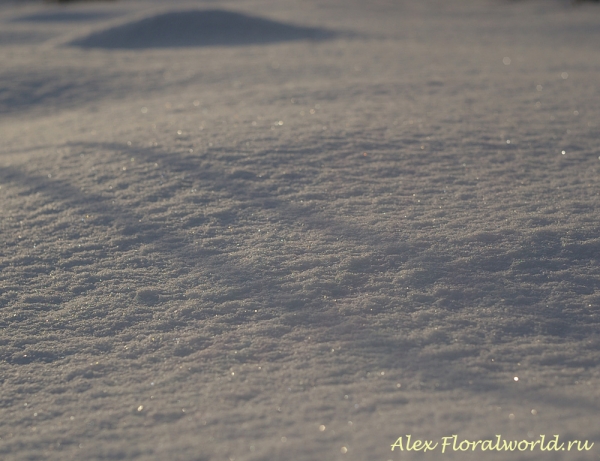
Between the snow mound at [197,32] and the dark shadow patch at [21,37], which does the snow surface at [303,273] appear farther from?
the dark shadow patch at [21,37]

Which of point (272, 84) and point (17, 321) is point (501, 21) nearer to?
point (272, 84)

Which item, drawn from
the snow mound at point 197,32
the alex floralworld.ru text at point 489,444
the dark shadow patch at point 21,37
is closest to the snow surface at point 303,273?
the alex floralworld.ru text at point 489,444

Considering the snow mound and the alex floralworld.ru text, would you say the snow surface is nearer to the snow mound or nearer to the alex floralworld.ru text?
the alex floralworld.ru text

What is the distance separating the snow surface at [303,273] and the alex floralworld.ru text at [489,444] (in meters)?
0.02

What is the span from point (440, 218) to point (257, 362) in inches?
42.3

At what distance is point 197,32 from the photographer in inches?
311

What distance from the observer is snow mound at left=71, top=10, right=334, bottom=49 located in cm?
742

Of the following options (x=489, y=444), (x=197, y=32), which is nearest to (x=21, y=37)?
(x=197, y=32)

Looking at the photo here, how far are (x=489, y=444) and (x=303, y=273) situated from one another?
945mm

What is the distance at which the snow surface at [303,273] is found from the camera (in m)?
1.61

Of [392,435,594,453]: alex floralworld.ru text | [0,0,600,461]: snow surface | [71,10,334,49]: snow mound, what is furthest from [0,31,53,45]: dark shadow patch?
[392,435,594,453]: alex floralworld.ru text

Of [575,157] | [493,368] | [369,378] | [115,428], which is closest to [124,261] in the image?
[115,428]

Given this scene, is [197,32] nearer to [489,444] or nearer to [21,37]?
[21,37]

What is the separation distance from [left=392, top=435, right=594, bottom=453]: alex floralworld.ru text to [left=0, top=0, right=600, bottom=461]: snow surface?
0.9 inches
